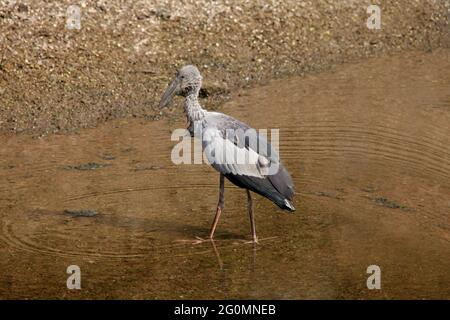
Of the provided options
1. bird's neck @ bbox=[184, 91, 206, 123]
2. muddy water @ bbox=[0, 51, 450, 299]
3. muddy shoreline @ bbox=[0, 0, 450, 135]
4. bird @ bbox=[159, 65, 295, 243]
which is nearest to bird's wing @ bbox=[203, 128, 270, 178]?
bird @ bbox=[159, 65, 295, 243]

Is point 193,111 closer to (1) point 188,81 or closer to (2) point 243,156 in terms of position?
(1) point 188,81

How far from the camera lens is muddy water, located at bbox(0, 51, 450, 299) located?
6.98 m

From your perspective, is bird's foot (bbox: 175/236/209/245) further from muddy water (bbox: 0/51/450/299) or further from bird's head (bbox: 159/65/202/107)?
bird's head (bbox: 159/65/202/107)

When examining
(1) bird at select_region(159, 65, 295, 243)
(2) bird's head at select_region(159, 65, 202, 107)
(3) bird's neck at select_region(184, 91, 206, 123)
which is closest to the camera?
(1) bird at select_region(159, 65, 295, 243)

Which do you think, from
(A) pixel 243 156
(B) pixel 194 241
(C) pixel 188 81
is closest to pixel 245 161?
(A) pixel 243 156

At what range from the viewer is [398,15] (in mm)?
12945

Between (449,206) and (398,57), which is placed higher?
(398,57)

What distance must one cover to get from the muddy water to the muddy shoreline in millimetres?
496

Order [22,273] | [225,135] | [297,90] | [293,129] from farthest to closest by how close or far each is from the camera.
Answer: [297,90]
[293,129]
[225,135]
[22,273]

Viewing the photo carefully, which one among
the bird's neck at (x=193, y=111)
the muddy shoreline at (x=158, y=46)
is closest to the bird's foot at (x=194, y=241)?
the bird's neck at (x=193, y=111)

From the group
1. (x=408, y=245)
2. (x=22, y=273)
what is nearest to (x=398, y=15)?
(x=408, y=245)

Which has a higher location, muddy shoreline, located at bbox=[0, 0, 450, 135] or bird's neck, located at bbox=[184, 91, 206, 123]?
muddy shoreline, located at bbox=[0, 0, 450, 135]
